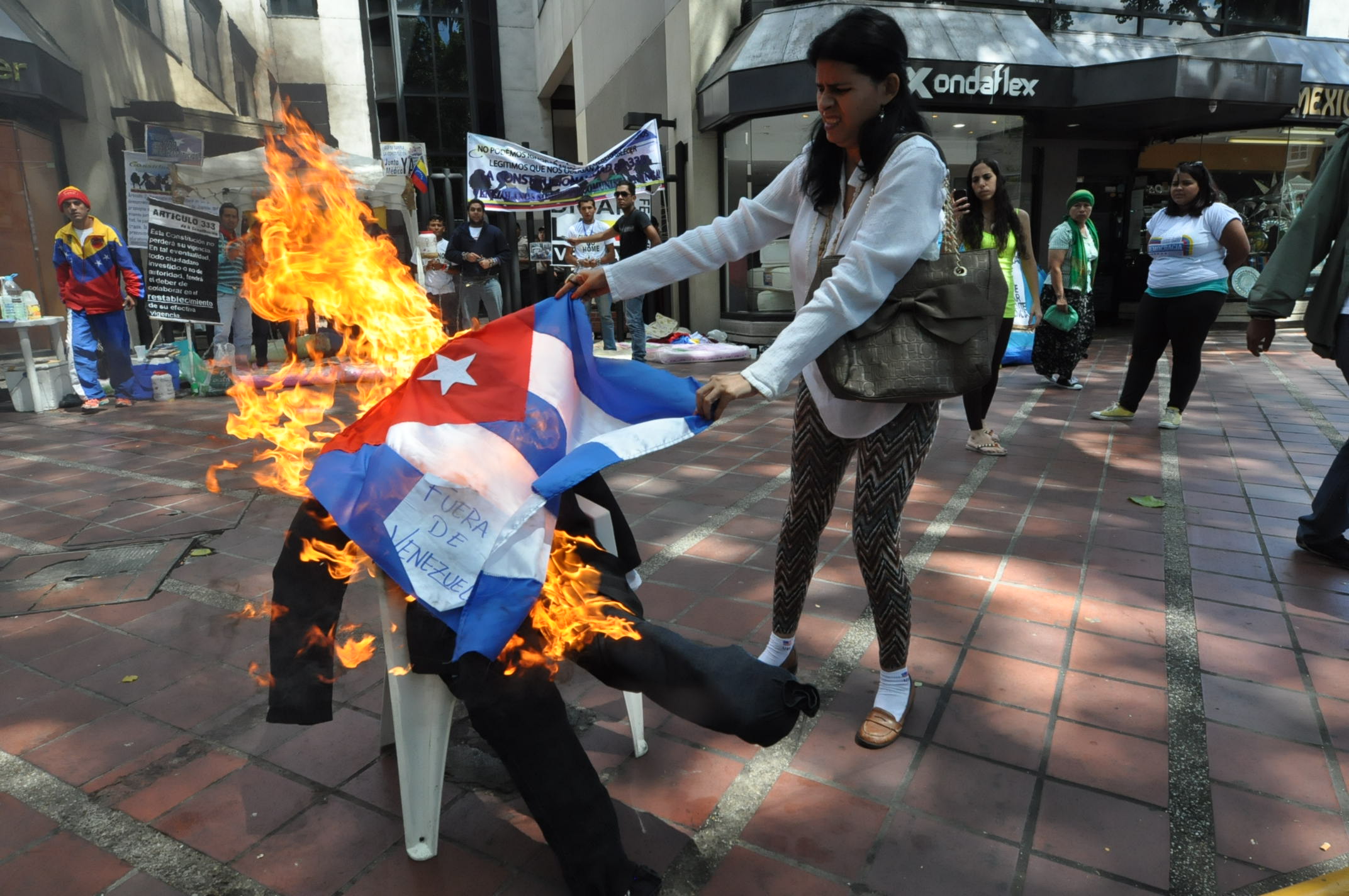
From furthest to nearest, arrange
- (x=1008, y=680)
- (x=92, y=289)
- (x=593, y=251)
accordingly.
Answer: (x=593, y=251)
(x=92, y=289)
(x=1008, y=680)

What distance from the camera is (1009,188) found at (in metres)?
12.7

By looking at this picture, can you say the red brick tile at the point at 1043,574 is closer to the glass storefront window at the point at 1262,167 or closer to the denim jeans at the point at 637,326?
the denim jeans at the point at 637,326

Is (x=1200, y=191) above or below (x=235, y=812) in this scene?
above

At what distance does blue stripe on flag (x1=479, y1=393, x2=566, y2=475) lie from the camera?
2.08 metres

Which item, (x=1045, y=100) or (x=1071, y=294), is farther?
(x=1045, y=100)

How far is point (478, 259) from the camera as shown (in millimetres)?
11242

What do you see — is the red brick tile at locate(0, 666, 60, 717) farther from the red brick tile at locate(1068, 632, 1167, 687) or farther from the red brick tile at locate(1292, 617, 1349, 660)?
the red brick tile at locate(1292, 617, 1349, 660)

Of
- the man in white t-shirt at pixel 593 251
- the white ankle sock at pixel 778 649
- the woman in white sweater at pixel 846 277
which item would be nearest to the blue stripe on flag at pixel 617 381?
the woman in white sweater at pixel 846 277

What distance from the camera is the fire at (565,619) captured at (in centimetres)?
197

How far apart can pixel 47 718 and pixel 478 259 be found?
910 cm

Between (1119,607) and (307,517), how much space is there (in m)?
3.14

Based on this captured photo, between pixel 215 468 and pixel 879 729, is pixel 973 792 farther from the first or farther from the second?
pixel 215 468

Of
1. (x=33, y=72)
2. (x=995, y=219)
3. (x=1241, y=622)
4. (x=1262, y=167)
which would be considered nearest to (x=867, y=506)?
(x=1241, y=622)

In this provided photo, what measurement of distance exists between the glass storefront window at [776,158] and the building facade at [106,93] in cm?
605
